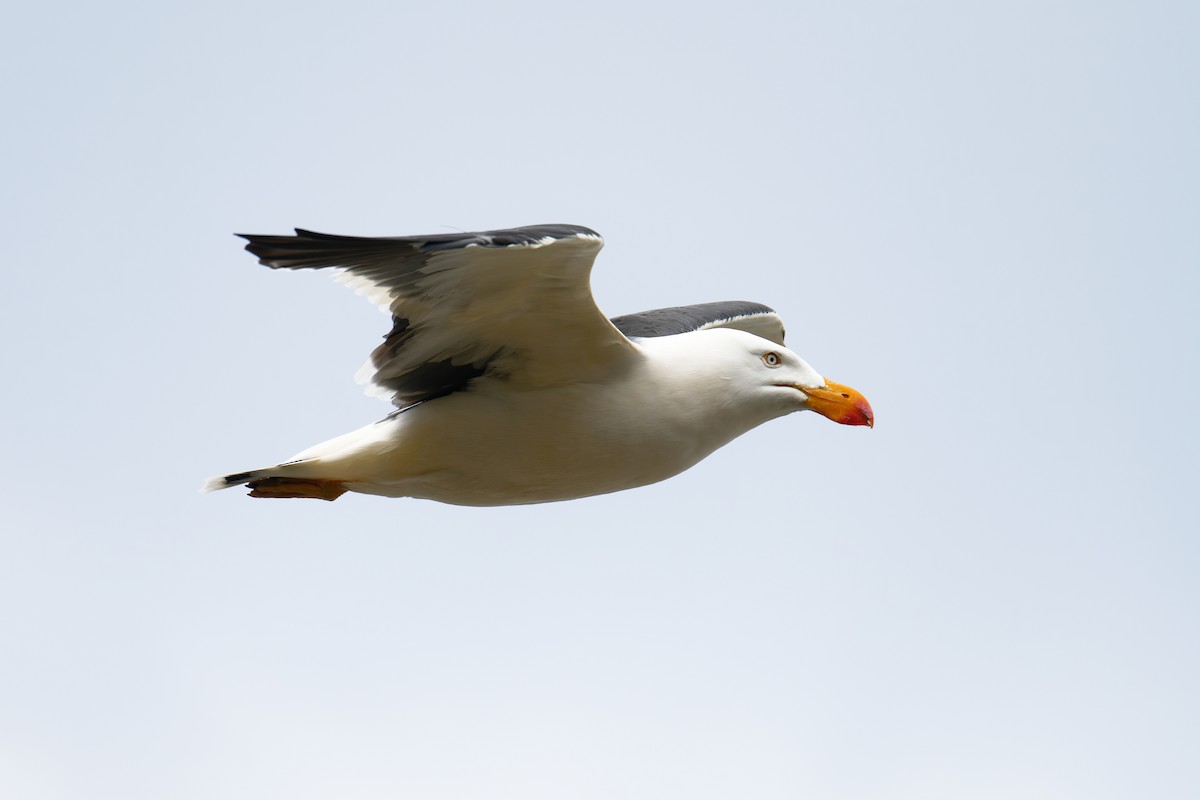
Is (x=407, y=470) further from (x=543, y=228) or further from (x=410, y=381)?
(x=543, y=228)

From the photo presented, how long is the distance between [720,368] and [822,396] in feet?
2.43

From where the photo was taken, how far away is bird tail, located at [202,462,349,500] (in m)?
9.16

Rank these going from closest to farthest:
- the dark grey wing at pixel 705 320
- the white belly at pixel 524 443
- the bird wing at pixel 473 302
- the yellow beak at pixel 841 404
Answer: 1. the bird wing at pixel 473 302
2. the white belly at pixel 524 443
3. the yellow beak at pixel 841 404
4. the dark grey wing at pixel 705 320

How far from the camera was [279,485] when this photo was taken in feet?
30.3

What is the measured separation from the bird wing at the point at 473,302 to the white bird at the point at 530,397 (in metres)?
0.01

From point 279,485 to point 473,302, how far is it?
183 cm

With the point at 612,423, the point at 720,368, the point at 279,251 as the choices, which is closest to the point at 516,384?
the point at 612,423

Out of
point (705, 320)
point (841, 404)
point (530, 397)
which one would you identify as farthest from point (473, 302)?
point (705, 320)

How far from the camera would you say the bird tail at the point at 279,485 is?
9.16 meters

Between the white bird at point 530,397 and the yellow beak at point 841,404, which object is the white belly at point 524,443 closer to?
the white bird at point 530,397

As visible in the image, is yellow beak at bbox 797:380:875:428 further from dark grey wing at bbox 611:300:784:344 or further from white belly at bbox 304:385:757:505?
dark grey wing at bbox 611:300:784:344

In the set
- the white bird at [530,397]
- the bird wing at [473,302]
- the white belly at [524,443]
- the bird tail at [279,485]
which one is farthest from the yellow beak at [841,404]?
the bird tail at [279,485]

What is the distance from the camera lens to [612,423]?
8719mm

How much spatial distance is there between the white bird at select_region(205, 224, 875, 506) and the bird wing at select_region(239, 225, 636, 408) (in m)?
0.01
